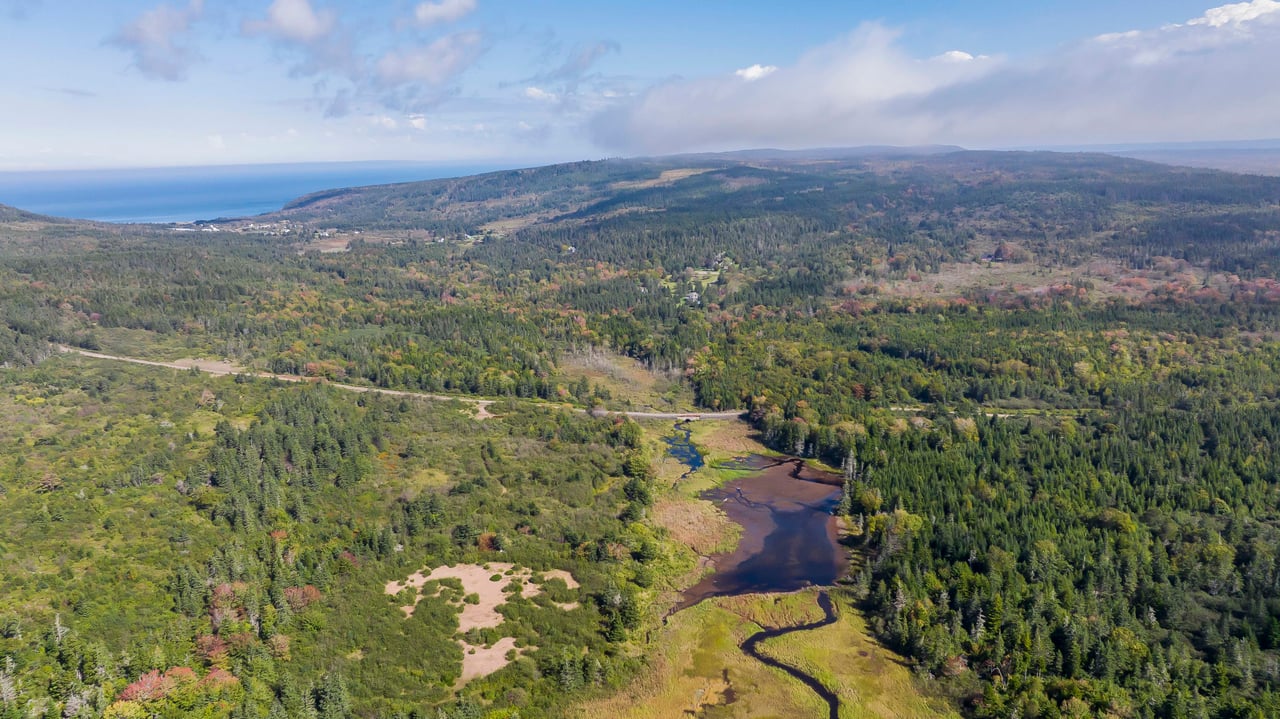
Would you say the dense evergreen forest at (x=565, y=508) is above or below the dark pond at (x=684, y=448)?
above

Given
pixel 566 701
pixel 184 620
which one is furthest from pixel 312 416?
pixel 566 701

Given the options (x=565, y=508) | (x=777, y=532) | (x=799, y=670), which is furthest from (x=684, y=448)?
(x=799, y=670)

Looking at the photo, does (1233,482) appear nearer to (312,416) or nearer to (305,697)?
(305,697)

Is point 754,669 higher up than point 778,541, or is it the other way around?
point 778,541

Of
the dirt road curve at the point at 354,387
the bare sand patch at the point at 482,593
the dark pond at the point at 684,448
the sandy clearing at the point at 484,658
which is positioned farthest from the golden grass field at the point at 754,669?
the dirt road curve at the point at 354,387

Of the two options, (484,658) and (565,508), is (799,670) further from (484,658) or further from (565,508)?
(565,508)

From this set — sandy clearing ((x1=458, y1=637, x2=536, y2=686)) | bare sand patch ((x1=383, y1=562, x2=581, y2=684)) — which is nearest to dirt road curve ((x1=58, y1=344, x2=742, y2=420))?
bare sand patch ((x1=383, y1=562, x2=581, y2=684))

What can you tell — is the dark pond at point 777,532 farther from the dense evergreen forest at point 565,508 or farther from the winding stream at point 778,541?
the dense evergreen forest at point 565,508

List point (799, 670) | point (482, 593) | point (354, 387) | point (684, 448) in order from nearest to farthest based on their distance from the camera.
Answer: point (799, 670) → point (482, 593) → point (684, 448) → point (354, 387)
